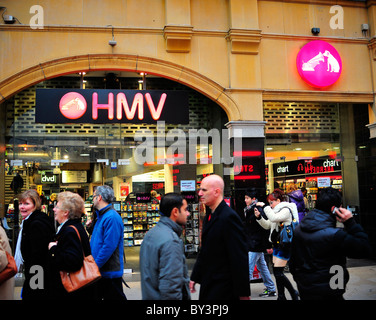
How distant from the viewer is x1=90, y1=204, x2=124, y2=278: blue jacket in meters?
4.65

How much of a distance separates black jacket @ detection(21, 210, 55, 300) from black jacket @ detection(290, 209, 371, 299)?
2554 mm

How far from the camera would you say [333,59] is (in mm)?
9555

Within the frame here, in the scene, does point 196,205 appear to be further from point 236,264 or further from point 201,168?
point 236,264

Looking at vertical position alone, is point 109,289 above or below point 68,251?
below

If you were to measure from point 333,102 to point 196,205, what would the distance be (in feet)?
14.6

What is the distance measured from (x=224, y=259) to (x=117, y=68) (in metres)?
6.47

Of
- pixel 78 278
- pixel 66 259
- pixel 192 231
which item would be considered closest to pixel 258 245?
pixel 192 231

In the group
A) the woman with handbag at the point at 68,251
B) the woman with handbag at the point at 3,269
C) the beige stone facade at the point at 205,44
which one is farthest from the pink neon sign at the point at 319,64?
the woman with handbag at the point at 3,269

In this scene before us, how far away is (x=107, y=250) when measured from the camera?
4.64 meters

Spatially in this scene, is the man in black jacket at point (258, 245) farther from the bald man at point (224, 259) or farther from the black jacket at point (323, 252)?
the bald man at point (224, 259)

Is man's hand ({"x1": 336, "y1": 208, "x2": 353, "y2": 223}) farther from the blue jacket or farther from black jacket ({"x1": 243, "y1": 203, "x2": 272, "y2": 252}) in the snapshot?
black jacket ({"x1": 243, "y1": 203, "x2": 272, "y2": 252})

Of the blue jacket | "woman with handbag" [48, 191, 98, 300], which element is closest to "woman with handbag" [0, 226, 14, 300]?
"woman with handbag" [48, 191, 98, 300]

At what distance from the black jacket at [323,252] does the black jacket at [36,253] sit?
2.55 metres

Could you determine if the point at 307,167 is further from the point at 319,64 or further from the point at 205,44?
the point at 205,44
